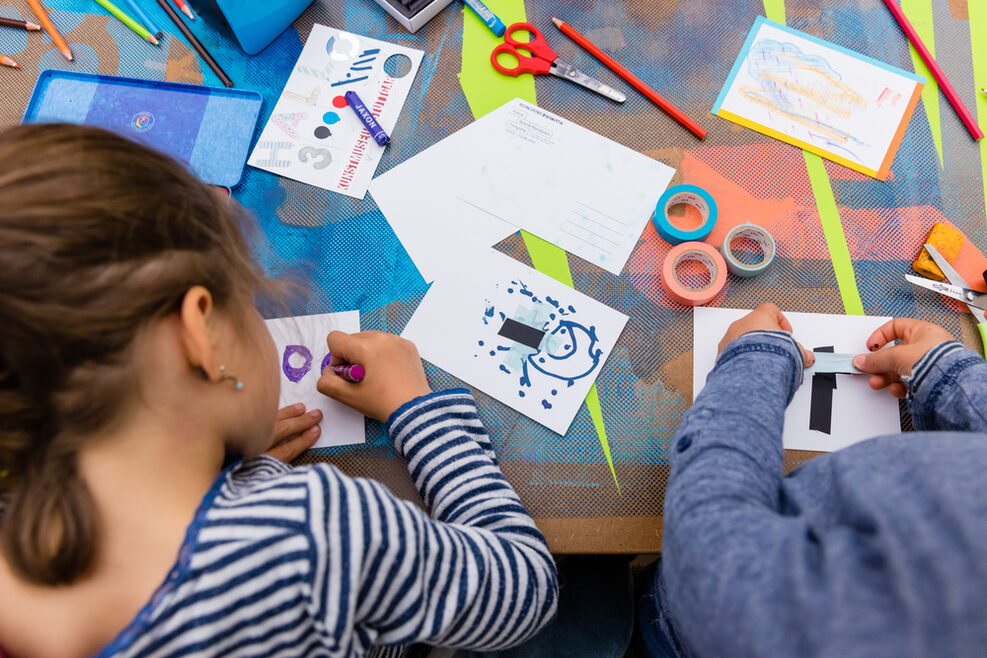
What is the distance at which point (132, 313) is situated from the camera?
0.47 metres

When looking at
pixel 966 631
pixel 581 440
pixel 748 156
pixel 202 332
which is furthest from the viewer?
pixel 748 156

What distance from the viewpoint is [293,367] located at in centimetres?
77

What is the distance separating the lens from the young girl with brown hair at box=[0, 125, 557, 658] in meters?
0.45

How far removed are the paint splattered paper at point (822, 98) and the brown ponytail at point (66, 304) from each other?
759 mm

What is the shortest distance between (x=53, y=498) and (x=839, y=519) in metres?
0.66

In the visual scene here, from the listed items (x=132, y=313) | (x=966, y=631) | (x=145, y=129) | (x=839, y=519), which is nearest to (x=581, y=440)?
(x=839, y=519)

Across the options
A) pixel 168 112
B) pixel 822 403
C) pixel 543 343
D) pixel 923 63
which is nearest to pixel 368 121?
pixel 168 112

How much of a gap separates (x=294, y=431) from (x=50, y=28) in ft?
2.42

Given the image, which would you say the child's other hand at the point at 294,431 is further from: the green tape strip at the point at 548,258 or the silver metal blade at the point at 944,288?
the silver metal blade at the point at 944,288

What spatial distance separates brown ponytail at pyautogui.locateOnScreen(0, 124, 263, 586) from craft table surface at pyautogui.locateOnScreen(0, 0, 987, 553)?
0.30 metres

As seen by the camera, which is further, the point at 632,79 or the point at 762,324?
the point at 632,79

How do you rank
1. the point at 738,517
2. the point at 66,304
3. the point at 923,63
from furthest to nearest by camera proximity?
the point at 923,63 → the point at 738,517 → the point at 66,304

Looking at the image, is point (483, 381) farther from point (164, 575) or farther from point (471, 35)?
point (471, 35)

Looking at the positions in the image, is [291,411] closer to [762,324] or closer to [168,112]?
[168,112]
